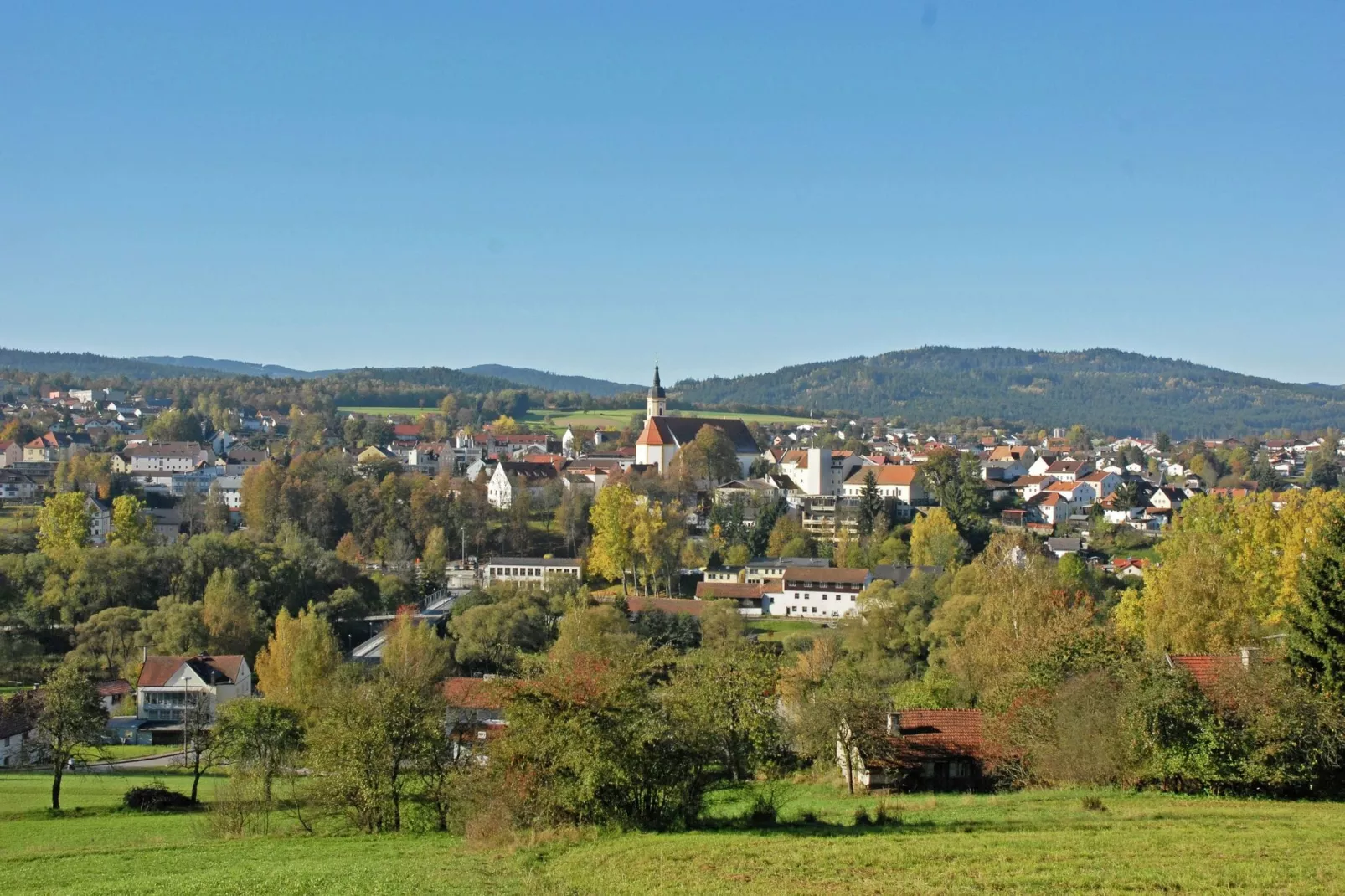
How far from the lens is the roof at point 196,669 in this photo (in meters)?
40.3

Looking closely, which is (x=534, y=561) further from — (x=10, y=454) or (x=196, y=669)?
(x=10, y=454)

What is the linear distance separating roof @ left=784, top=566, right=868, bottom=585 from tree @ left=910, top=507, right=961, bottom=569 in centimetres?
365

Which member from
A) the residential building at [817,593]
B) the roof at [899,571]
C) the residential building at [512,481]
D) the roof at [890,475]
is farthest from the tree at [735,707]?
the roof at [890,475]

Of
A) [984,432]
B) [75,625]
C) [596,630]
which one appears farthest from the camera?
[984,432]

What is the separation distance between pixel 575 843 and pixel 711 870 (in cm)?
299

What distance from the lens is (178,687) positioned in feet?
132

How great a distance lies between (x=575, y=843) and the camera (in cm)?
1695

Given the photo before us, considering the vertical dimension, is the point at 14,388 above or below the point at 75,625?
above

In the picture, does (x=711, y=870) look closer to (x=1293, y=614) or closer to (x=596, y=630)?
(x=1293, y=614)

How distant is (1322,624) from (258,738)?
19.9 metres

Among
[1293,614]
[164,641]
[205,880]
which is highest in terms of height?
[1293,614]

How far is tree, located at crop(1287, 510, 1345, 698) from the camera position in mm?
21875

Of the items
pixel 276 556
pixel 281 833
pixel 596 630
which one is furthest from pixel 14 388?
pixel 281 833

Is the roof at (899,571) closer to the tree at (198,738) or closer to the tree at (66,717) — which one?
the tree at (198,738)
